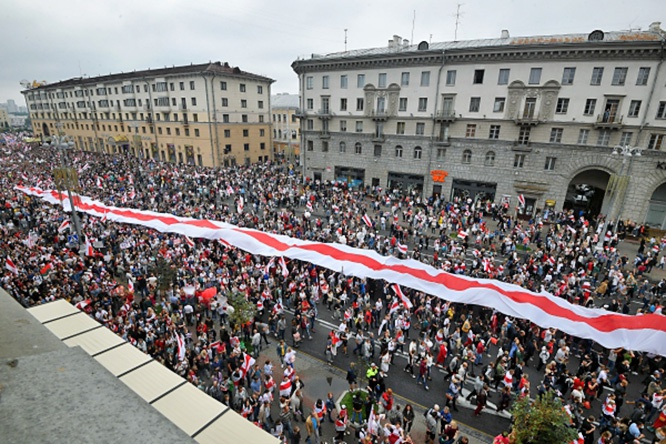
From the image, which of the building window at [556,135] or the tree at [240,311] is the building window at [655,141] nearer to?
the building window at [556,135]

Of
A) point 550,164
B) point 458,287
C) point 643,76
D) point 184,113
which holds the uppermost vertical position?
point 643,76

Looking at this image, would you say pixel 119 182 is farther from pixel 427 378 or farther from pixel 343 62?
pixel 427 378

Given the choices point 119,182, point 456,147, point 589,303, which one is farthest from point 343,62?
point 589,303

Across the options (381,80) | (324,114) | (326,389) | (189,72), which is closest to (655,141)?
(381,80)

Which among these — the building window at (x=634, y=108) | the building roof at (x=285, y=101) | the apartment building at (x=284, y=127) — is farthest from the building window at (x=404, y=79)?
the building roof at (x=285, y=101)

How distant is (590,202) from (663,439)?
105 feet

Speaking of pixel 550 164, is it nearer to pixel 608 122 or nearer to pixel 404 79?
pixel 608 122

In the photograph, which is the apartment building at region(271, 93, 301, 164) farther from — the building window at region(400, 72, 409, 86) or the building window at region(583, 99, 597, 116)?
the building window at region(583, 99, 597, 116)

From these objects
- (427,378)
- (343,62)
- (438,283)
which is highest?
(343,62)

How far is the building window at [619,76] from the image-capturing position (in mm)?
30156

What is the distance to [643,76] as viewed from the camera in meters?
29.6

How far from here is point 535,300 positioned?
50.1 feet

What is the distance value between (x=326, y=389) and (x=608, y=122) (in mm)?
33667

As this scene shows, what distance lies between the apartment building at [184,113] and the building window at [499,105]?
4053 cm
